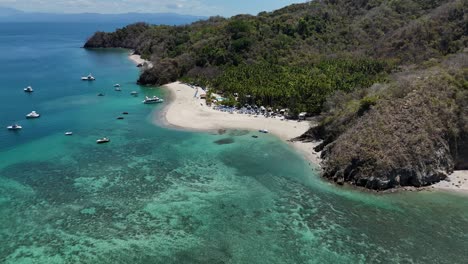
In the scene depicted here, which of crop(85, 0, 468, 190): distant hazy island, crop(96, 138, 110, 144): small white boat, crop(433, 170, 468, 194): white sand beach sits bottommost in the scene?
crop(96, 138, 110, 144): small white boat

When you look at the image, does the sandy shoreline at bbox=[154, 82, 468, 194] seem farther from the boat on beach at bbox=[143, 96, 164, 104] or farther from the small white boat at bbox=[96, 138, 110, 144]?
the small white boat at bbox=[96, 138, 110, 144]

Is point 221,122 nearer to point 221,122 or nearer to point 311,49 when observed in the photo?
point 221,122

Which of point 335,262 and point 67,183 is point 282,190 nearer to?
point 335,262

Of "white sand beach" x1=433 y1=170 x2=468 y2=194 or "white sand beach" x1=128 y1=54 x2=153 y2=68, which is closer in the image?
"white sand beach" x1=433 y1=170 x2=468 y2=194

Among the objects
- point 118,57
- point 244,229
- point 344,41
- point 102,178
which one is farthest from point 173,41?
point 244,229

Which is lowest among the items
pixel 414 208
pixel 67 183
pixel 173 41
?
pixel 67 183

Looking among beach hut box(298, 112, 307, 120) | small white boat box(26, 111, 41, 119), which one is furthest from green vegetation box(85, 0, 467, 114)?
small white boat box(26, 111, 41, 119)

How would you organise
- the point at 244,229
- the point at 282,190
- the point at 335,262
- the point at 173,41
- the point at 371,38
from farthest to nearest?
the point at 173,41
the point at 371,38
the point at 282,190
the point at 244,229
the point at 335,262
